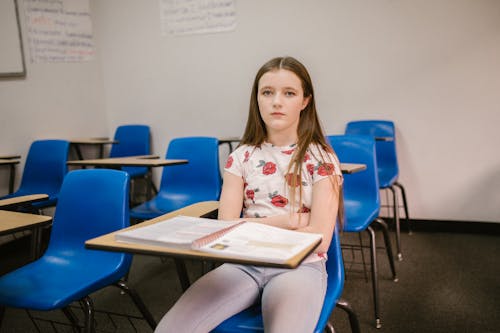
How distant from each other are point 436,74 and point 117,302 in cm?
290

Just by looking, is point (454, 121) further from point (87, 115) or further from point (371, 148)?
point (87, 115)

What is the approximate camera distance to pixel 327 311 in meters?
1.06

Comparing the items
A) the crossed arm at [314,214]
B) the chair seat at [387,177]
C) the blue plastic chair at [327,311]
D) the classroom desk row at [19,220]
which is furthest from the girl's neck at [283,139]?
the chair seat at [387,177]

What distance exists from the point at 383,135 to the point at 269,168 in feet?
7.07

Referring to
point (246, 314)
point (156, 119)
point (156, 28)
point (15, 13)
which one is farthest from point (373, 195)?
point (15, 13)

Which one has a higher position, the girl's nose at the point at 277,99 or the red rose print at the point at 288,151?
the girl's nose at the point at 277,99

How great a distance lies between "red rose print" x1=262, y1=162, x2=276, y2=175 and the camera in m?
1.32

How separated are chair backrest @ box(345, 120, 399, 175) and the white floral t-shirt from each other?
205 cm

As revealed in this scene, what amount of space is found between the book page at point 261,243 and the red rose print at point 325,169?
396 millimetres

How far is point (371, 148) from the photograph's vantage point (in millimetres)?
2156

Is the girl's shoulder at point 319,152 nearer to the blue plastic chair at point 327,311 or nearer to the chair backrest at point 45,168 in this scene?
the blue plastic chair at point 327,311

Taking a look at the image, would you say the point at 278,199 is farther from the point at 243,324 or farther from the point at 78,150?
the point at 78,150

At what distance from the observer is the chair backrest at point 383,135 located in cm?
316

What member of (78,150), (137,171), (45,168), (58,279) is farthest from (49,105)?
(58,279)
